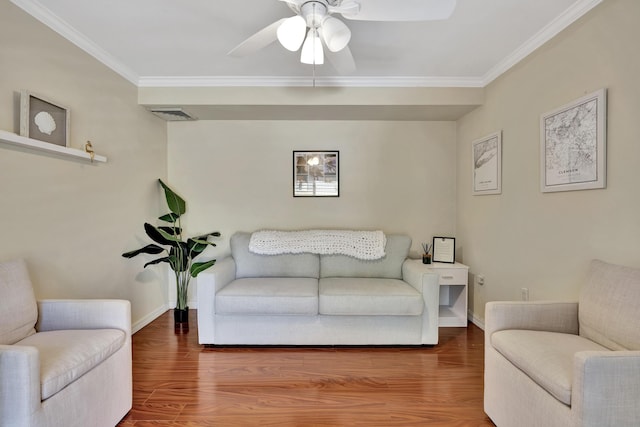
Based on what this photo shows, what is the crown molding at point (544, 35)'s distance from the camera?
1.88m

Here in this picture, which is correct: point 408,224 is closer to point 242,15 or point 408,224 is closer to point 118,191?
point 242,15

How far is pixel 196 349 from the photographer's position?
261 centimetres

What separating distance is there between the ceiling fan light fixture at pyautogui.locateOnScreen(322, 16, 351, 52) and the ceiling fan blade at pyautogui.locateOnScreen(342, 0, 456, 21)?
65 mm

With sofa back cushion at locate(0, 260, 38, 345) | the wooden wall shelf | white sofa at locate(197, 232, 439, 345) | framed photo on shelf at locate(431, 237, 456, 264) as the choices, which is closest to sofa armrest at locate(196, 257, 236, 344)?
white sofa at locate(197, 232, 439, 345)

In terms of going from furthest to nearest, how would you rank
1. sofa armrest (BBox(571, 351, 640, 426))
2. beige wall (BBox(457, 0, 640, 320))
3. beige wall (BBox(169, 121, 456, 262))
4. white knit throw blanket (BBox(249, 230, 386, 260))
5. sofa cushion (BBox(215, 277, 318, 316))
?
beige wall (BBox(169, 121, 456, 262)) < white knit throw blanket (BBox(249, 230, 386, 260)) < sofa cushion (BBox(215, 277, 318, 316)) < beige wall (BBox(457, 0, 640, 320)) < sofa armrest (BBox(571, 351, 640, 426))

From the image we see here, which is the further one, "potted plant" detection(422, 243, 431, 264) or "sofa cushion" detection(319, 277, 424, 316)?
"potted plant" detection(422, 243, 431, 264)

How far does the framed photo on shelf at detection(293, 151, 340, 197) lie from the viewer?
11.8 ft

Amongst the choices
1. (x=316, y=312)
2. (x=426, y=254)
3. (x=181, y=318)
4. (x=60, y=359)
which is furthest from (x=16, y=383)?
(x=426, y=254)

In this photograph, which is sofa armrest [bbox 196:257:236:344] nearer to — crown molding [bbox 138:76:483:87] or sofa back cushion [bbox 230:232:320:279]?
sofa back cushion [bbox 230:232:320:279]

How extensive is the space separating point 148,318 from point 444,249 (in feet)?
10.5

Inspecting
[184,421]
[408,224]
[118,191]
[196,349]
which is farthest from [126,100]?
[408,224]

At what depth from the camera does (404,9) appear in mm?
1466

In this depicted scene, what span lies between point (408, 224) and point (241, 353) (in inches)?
88.3

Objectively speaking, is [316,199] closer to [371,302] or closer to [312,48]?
[371,302]
